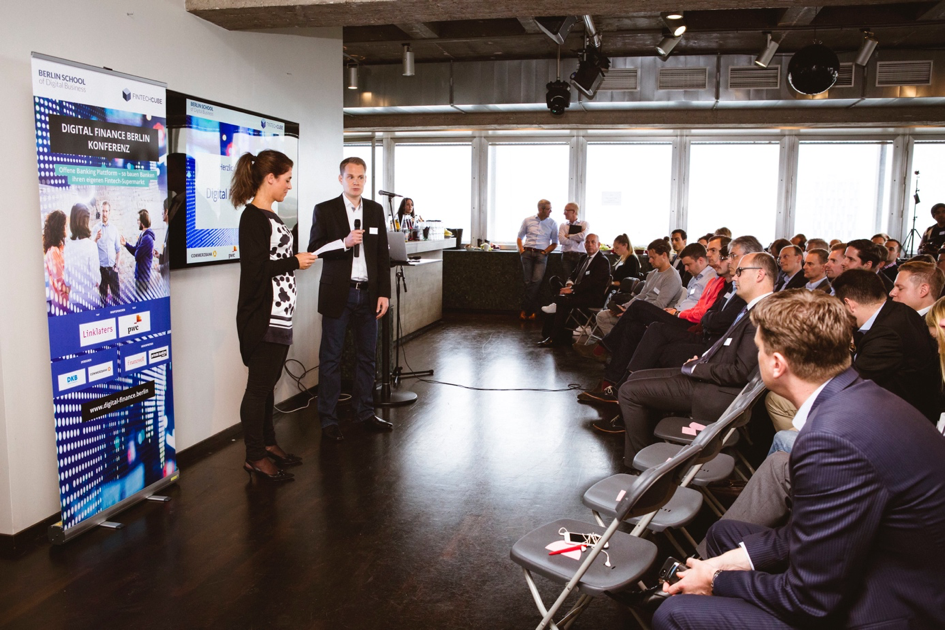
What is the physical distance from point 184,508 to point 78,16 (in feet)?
7.96

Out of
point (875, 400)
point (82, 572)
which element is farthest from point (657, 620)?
point (82, 572)

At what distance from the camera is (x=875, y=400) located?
155 cm

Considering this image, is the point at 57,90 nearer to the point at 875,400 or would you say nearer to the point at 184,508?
the point at 184,508

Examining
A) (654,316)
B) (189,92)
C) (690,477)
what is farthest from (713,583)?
(654,316)

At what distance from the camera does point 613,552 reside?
220cm

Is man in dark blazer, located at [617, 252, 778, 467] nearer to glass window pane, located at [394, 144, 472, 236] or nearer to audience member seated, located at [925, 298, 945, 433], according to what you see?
audience member seated, located at [925, 298, 945, 433]

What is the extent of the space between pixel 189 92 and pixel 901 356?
4002 millimetres

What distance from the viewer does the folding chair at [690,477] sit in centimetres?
236

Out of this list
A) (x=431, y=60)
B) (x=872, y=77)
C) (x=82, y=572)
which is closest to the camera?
(x=82, y=572)

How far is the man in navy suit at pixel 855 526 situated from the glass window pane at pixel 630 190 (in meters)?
10.2

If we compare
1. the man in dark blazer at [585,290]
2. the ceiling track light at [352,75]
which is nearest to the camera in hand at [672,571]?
the man in dark blazer at [585,290]

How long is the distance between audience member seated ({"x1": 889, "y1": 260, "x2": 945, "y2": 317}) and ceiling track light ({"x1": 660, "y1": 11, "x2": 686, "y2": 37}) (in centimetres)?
366

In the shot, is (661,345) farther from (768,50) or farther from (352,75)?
(352,75)

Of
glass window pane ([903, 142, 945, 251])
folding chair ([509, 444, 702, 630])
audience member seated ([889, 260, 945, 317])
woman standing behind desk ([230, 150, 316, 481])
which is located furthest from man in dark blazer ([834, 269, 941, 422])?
glass window pane ([903, 142, 945, 251])
